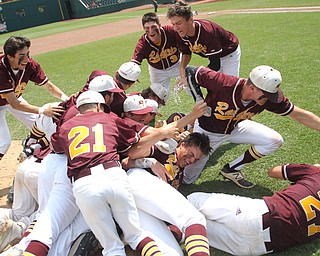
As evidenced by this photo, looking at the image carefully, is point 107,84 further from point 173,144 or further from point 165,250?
point 165,250

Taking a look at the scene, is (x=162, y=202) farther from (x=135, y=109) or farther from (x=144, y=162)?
(x=135, y=109)

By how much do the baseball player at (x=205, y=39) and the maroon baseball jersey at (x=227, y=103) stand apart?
90 centimetres

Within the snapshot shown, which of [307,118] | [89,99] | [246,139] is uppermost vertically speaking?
[89,99]

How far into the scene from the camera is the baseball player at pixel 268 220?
105 inches

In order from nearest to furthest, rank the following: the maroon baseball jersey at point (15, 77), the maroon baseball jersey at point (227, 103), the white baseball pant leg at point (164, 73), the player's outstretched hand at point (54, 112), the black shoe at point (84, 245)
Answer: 1. the black shoe at point (84, 245)
2. the maroon baseball jersey at point (227, 103)
3. the player's outstretched hand at point (54, 112)
4. the maroon baseball jersey at point (15, 77)
5. the white baseball pant leg at point (164, 73)

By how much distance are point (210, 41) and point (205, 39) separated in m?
0.07

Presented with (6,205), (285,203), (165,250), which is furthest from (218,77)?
(6,205)

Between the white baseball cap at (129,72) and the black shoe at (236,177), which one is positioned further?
the white baseball cap at (129,72)

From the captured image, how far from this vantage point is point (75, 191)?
2674mm

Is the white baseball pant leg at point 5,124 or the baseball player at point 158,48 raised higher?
the baseball player at point 158,48

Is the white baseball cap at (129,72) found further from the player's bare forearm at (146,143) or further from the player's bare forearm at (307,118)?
the player's bare forearm at (307,118)

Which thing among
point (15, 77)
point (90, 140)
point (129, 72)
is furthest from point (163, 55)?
point (90, 140)

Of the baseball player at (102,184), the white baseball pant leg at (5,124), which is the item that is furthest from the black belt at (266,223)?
the white baseball pant leg at (5,124)

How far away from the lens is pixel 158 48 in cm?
555
